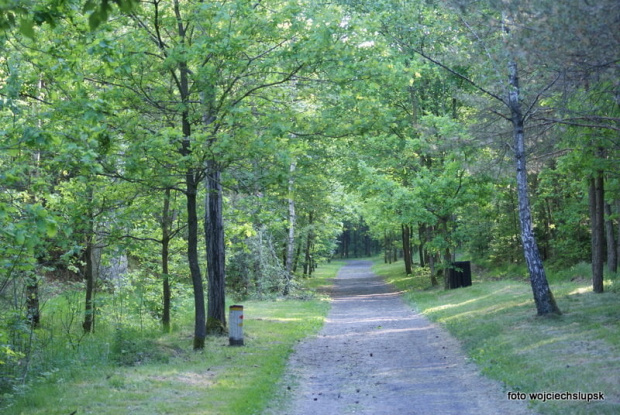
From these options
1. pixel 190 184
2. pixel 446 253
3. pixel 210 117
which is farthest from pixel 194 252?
pixel 446 253

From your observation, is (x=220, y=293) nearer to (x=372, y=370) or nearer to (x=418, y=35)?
(x=372, y=370)

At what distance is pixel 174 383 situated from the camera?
9008 millimetres

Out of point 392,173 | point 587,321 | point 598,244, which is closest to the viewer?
point 587,321

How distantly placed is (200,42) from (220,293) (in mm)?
6731

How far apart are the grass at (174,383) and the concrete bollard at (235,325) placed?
0.23 metres

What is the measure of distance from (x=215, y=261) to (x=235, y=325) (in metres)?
1.89

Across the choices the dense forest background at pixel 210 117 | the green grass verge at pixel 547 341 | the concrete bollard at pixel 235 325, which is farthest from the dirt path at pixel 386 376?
the dense forest background at pixel 210 117

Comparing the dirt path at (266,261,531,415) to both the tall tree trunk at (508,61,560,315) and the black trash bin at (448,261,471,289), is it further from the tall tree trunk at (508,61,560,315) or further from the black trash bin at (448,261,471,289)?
the black trash bin at (448,261,471,289)

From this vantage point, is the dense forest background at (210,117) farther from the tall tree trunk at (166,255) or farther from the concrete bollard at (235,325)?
the concrete bollard at (235,325)

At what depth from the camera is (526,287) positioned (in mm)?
21078

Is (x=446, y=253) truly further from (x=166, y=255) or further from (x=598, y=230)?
(x=166, y=255)

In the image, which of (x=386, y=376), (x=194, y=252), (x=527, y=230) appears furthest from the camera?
(x=527, y=230)

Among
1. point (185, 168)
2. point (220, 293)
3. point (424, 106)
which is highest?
point (424, 106)

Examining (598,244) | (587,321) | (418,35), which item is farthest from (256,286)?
(587,321)
